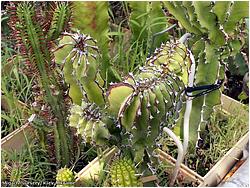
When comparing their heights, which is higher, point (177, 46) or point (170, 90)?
point (177, 46)

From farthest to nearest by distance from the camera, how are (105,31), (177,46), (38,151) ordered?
(38,151) → (105,31) → (177,46)

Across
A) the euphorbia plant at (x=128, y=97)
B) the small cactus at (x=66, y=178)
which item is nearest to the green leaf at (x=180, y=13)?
the euphorbia plant at (x=128, y=97)

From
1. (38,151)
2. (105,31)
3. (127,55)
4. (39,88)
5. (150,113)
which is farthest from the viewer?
(127,55)

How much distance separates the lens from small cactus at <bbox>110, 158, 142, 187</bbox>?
4.16 ft

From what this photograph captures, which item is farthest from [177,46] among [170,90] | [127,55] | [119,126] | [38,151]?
[38,151]

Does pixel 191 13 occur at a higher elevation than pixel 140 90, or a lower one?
higher

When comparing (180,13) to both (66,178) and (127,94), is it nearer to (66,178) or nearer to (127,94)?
(127,94)

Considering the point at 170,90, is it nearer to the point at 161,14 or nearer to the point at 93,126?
the point at 93,126

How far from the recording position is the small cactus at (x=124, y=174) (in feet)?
4.16

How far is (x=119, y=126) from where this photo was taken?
1293 millimetres

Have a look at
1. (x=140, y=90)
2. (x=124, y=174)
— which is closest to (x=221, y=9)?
(x=140, y=90)

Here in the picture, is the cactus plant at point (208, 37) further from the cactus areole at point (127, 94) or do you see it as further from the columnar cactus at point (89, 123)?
the columnar cactus at point (89, 123)

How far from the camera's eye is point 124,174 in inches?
49.9

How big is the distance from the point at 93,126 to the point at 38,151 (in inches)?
18.4
